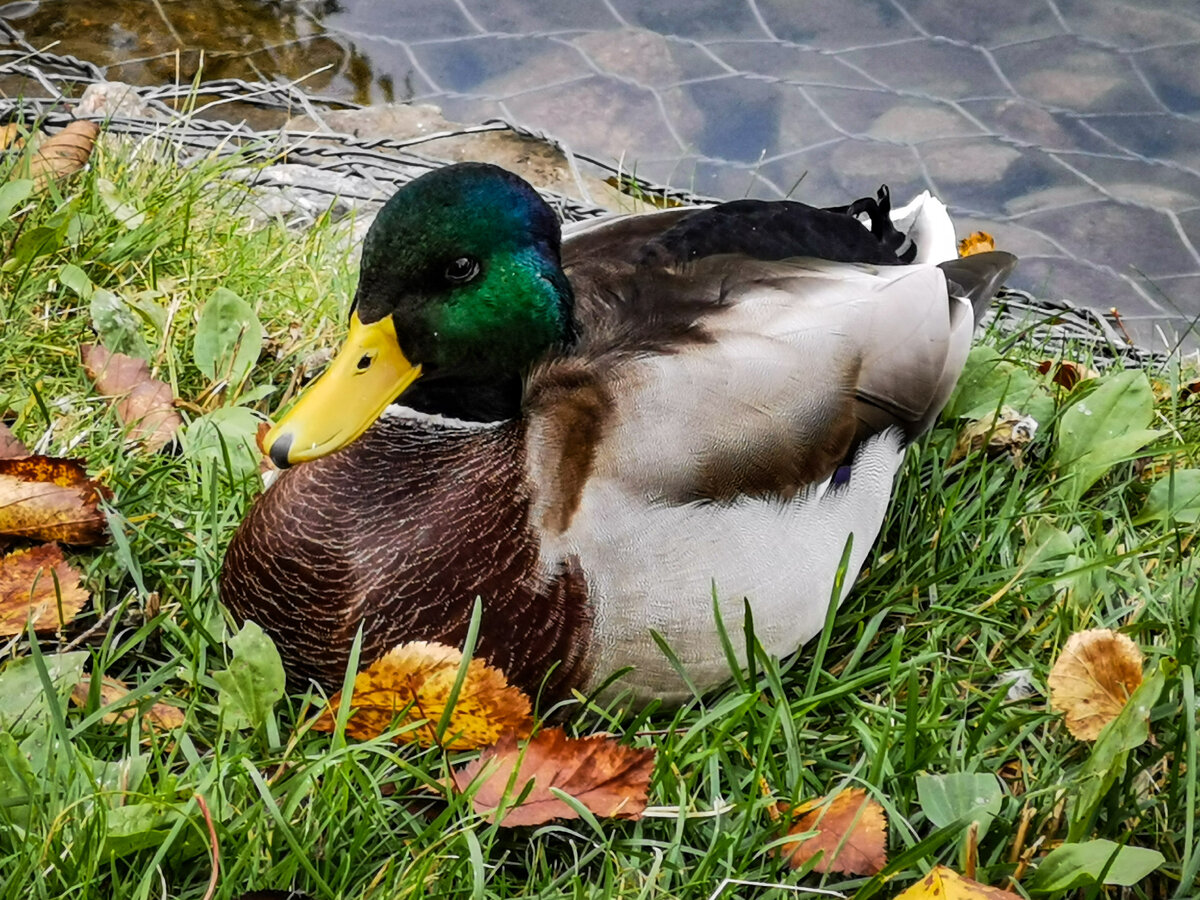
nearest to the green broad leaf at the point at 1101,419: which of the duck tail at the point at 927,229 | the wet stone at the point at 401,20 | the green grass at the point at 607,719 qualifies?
the green grass at the point at 607,719

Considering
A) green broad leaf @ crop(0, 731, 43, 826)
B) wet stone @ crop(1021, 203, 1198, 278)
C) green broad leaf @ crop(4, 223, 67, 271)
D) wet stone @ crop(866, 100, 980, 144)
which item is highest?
green broad leaf @ crop(4, 223, 67, 271)

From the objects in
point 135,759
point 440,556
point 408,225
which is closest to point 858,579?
point 440,556

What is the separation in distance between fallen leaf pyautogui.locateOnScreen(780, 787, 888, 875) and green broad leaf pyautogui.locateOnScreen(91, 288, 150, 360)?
1700mm

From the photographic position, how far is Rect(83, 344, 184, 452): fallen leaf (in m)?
2.73

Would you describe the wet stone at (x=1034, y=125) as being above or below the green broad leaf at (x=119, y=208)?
below

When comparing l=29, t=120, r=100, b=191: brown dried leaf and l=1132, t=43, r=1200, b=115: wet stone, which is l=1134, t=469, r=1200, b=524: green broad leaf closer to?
l=29, t=120, r=100, b=191: brown dried leaf

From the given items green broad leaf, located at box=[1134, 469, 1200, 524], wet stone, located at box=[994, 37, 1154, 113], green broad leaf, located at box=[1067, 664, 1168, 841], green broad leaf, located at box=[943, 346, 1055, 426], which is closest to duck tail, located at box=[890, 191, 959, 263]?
green broad leaf, located at box=[943, 346, 1055, 426]

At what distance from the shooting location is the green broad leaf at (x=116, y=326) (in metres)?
2.88

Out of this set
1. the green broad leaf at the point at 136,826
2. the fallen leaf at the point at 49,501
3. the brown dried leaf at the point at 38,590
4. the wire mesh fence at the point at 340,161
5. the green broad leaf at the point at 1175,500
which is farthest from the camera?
the wire mesh fence at the point at 340,161

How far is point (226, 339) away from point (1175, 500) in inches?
76.7

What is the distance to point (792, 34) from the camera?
644 cm

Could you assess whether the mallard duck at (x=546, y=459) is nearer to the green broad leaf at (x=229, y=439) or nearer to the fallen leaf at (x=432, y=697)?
the fallen leaf at (x=432, y=697)

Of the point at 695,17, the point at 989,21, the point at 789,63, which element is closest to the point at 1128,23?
the point at 989,21

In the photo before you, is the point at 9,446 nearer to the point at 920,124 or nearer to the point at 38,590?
the point at 38,590
